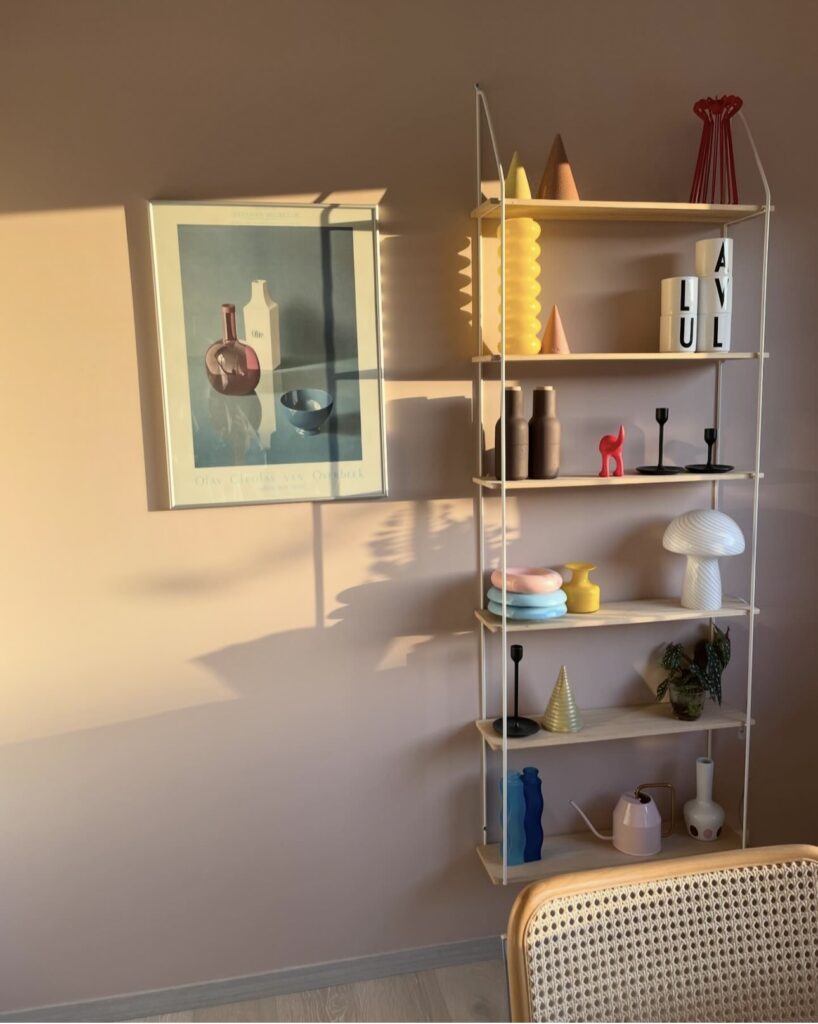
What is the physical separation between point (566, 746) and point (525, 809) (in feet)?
0.73

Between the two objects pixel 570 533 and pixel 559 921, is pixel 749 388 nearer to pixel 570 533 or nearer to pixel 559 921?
pixel 570 533

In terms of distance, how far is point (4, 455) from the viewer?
6.28 ft

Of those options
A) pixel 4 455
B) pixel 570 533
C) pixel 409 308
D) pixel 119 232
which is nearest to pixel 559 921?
pixel 570 533

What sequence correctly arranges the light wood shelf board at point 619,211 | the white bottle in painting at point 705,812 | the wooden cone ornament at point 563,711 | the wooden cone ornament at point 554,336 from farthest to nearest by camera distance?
the white bottle in painting at point 705,812, the wooden cone ornament at point 563,711, the wooden cone ornament at point 554,336, the light wood shelf board at point 619,211

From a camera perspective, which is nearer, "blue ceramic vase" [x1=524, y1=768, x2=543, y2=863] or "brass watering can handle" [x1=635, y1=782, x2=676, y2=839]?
"blue ceramic vase" [x1=524, y1=768, x2=543, y2=863]

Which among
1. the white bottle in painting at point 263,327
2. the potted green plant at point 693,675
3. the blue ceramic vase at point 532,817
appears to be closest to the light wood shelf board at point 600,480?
the potted green plant at point 693,675

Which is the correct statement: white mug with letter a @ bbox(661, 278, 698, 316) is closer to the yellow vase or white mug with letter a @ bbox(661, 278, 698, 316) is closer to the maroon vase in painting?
the yellow vase

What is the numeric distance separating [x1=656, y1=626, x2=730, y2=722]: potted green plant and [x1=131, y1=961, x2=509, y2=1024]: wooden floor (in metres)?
0.89

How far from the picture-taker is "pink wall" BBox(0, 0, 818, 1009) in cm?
189

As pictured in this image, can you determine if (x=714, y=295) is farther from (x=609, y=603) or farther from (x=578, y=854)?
(x=578, y=854)

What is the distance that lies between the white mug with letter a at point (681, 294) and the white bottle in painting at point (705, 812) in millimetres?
1215

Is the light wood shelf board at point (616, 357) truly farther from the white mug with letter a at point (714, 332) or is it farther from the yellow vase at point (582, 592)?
the yellow vase at point (582, 592)

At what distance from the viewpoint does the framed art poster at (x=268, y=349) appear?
1.92 m

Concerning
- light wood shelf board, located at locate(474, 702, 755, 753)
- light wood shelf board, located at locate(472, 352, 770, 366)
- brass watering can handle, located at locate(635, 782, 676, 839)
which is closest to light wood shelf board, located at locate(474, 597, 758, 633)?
light wood shelf board, located at locate(474, 702, 755, 753)
